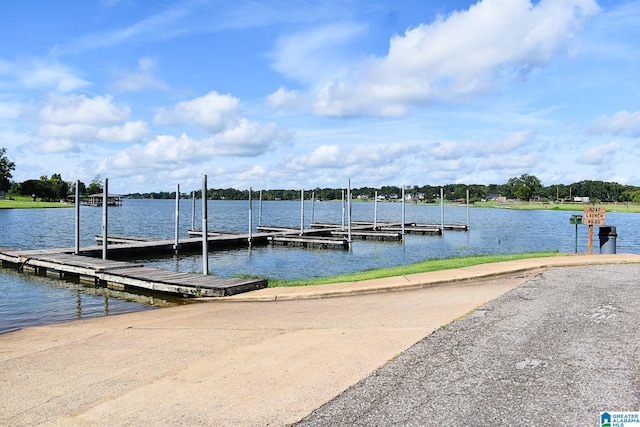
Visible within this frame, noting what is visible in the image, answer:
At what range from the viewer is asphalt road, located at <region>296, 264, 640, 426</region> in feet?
14.0

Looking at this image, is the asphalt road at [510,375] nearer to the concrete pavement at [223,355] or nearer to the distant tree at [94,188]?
the concrete pavement at [223,355]

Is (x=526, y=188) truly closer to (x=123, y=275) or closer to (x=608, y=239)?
(x=608, y=239)

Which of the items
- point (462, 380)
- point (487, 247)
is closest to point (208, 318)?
point (462, 380)

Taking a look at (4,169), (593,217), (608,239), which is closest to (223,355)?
(593,217)

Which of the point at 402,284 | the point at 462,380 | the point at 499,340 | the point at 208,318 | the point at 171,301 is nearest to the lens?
the point at 462,380

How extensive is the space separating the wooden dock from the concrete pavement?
71.3 inches

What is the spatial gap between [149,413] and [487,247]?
34.2 metres

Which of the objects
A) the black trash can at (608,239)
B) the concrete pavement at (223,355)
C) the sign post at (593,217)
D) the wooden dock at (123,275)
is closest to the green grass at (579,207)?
the black trash can at (608,239)

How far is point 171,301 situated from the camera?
13945 millimetres

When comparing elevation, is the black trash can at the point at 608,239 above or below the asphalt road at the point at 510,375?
above

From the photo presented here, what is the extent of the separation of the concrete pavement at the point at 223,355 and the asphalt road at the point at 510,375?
0.36 meters

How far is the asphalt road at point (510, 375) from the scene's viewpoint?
4.27 m

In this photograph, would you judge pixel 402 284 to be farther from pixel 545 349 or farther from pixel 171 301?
pixel 171 301

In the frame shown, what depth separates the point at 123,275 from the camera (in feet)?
52.8
